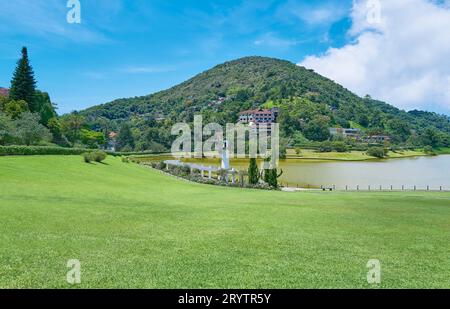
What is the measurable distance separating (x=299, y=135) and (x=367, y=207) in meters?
147

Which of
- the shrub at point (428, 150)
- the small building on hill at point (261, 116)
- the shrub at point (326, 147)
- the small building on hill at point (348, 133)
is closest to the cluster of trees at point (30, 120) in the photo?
the shrub at point (326, 147)

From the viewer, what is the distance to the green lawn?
24.4 feet

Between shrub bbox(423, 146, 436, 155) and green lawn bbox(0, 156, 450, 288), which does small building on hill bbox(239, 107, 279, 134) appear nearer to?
shrub bbox(423, 146, 436, 155)

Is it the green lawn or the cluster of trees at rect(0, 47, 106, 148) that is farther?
the cluster of trees at rect(0, 47, 106, 148)

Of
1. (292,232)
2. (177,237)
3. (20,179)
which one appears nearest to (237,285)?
(177,237)

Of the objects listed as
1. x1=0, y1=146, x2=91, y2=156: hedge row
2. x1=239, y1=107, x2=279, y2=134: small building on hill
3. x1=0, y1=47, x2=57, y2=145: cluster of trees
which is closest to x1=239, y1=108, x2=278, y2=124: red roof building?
x1=239, y1=107, x2=279, y2=134: small building on hill

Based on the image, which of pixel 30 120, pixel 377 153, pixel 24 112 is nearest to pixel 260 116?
pixel 377 153

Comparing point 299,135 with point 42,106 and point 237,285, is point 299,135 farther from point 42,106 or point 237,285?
point 237,285

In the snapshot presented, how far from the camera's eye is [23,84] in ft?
226

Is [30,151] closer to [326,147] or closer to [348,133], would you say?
[326,147]

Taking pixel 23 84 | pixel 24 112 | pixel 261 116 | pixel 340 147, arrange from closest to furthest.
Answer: pixel 24 112 < pixel 23 84 < pixel 340 147 < pixel 261 116

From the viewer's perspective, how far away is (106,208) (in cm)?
1578

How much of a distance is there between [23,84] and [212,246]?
237 feet

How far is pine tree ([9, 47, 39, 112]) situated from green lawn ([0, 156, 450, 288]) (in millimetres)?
61330
